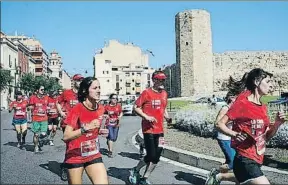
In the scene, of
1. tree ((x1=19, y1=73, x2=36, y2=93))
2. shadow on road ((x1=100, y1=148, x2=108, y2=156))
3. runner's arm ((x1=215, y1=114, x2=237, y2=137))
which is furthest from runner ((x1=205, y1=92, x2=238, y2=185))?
tree ((x1=19, y1=73, x2=36, y2=93))

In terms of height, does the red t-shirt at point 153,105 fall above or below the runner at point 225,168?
above

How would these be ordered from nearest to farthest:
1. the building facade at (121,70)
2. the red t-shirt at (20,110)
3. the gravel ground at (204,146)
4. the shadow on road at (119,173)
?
the shadow on road at (119,173), the gravel ground at (204,146), the red t-shirt at (20,110), the building facade at (121,70)

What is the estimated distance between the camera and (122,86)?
121m

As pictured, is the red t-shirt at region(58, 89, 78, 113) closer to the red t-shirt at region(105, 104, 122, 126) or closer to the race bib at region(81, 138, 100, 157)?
the red t-shirt at region(105, 104, 122, 126)

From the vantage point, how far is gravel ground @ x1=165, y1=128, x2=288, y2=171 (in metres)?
8.45

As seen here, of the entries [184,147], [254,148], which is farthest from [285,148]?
[254,148]

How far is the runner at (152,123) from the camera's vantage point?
260 inches

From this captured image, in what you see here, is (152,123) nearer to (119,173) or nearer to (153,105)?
(153,105)

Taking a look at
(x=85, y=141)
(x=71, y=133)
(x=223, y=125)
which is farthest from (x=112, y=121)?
(x=223, y=125)

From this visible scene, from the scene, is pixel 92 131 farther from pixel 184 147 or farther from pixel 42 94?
pixel 42 94

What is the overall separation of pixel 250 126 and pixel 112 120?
639 centimetres

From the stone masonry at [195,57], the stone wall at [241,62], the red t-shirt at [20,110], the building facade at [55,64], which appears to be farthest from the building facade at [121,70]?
the red t-shirt at [20,110]

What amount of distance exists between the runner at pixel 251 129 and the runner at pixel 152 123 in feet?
7.21

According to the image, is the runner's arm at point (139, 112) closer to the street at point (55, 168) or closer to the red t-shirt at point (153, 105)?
the red t-shirt at point (153, 105)
